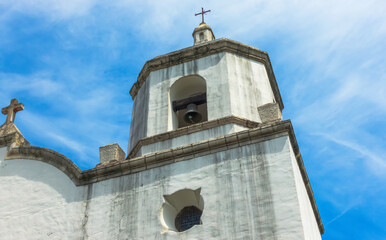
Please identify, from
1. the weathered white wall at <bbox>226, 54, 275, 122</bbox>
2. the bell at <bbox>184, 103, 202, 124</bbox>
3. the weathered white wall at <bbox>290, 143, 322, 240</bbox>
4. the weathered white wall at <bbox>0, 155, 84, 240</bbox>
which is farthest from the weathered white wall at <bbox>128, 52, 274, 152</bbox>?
the weathered white wall at <bbox>0, 155, 84, 240</bbox>

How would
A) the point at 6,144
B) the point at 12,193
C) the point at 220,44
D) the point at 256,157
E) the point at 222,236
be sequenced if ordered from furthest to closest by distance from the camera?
the point at 220,44, the point at 6,144, the point at 12,193, the point at 256,157, the point at 222,236

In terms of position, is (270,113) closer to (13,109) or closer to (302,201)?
(302,201)

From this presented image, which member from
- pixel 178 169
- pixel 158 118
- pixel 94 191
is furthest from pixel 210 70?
pixel 94 191

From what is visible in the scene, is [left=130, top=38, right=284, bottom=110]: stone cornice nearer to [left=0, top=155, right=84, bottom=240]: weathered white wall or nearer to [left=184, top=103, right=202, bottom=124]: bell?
[left=184, top=103, right=202, bottom=124]: bell

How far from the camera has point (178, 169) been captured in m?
13.0

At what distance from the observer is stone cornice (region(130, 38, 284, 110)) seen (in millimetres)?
15905

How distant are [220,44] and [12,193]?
666 cm

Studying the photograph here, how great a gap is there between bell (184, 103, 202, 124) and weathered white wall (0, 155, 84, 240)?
357 centimetres

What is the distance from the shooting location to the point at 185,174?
505 inches

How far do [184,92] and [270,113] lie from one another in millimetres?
3407

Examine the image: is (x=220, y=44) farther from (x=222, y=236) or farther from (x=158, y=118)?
(x=222, y=236)

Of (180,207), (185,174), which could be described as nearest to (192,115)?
(185,174)

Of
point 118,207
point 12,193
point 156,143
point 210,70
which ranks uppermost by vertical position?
point 210,70

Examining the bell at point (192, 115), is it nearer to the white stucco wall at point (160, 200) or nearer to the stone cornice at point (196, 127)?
the stone cornice at point (196, 127)
